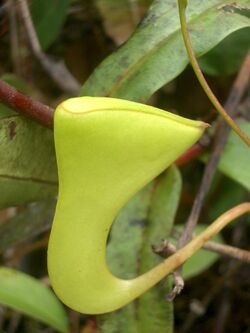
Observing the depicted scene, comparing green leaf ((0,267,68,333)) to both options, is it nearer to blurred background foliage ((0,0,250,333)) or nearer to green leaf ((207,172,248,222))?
blurred background foliage ((0,0,250,333))

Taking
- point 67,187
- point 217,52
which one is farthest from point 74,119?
point 217,52

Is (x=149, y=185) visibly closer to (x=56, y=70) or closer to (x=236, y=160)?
(x=236, y=160)

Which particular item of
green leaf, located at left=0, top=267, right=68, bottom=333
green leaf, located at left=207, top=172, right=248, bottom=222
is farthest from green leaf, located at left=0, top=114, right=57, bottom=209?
green leaf, located at left=207, top=172, right=248, bottom=222

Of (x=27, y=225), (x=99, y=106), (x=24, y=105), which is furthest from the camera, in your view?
(x=27, y=225)

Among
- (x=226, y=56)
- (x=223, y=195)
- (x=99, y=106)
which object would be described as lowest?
(x=223, y=195)

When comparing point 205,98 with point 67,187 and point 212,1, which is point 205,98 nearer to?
point 212,1

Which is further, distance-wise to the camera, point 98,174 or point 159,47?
point 159,47

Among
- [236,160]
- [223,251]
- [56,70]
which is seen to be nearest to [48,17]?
[56,70]
